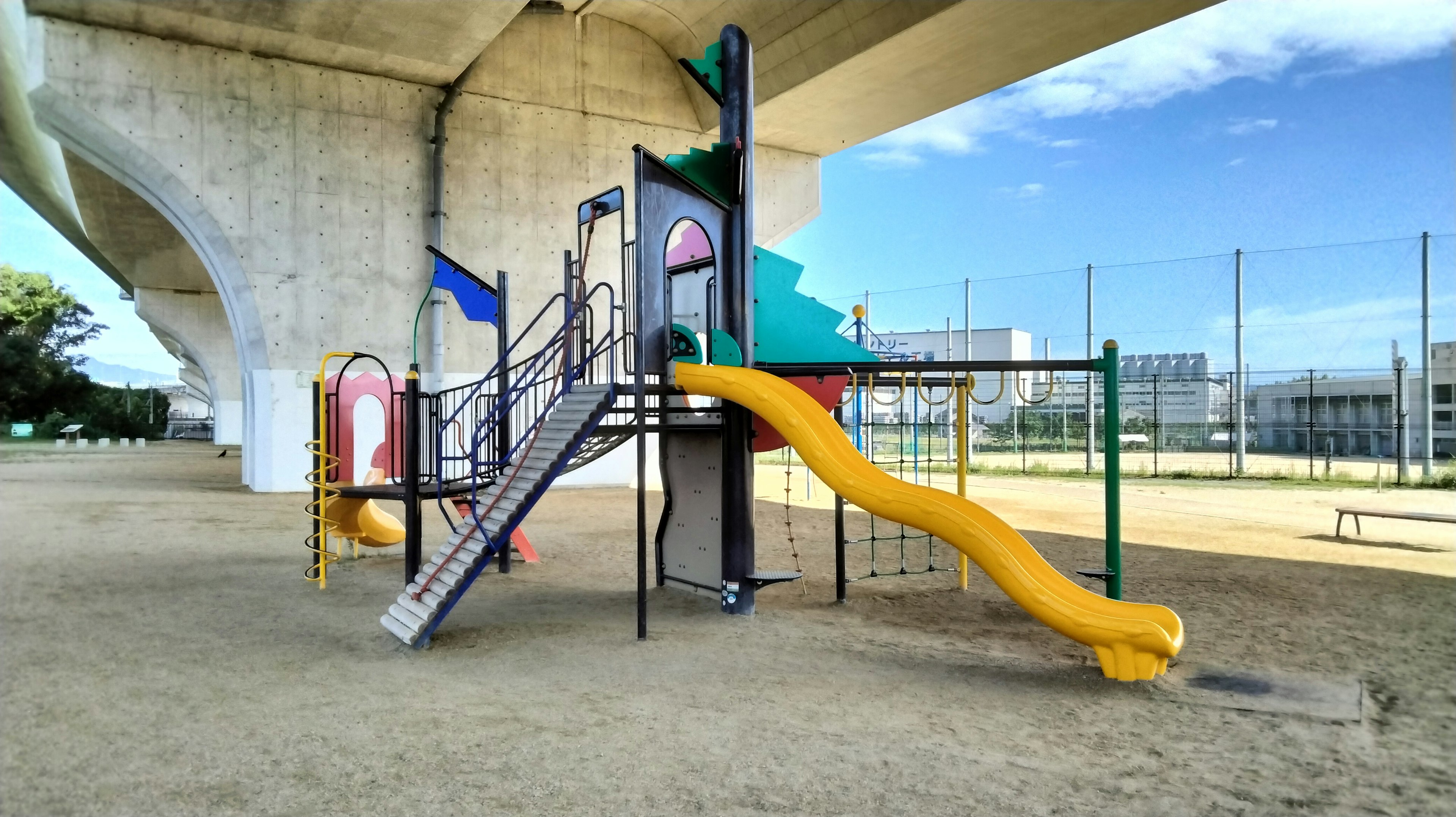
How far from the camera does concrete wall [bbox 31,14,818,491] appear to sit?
45.9ft

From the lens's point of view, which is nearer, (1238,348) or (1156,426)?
(1238,348)

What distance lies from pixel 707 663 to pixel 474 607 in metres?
2.60

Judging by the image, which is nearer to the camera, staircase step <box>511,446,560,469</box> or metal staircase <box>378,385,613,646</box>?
metal staircase <box>378,385,613,646</box>

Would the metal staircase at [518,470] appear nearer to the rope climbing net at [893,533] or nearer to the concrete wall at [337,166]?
the rope climbing net at [893,533]

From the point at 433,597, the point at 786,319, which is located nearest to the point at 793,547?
the point at 786,319

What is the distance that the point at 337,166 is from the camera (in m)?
15.4

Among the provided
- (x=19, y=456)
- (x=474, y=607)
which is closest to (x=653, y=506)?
(x=474, y=607)

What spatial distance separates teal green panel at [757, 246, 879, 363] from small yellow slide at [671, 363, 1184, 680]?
3.01 feet

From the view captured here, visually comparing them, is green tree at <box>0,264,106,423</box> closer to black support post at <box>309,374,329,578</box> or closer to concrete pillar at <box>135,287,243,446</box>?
concrete pillar at <box>135,287,243,446</box>

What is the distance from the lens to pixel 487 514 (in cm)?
609

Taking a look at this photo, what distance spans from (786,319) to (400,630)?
3.88 metres

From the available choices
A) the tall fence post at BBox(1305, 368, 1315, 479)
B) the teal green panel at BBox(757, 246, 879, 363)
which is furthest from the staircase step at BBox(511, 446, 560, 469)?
the tall fence post at BBox(1305, 368, 1315, 479)

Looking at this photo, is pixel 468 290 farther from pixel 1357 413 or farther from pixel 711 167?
pixel 1357 413

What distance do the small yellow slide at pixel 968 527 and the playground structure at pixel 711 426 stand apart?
0.4 inches
